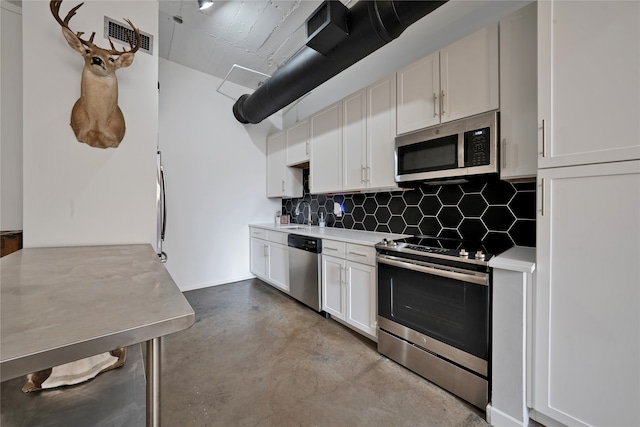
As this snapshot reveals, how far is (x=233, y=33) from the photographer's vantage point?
2.67m

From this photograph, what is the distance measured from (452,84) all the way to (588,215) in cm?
120

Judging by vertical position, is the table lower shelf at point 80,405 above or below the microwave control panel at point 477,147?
below

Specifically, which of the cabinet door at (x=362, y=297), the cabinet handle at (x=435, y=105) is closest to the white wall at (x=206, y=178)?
the cabinet door at (x=362, y=297)

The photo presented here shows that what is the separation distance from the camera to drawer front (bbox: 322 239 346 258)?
7.73ft

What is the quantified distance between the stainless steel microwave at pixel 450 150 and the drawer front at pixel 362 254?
2.20ft

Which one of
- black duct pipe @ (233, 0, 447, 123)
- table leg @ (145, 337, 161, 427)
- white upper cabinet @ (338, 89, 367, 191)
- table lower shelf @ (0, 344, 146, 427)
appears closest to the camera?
table leg @ (145, 337, 161, 427)

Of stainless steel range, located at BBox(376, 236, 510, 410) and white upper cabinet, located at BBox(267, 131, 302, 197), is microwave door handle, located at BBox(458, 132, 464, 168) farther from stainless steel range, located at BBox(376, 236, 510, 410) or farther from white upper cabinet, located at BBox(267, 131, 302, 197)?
white upper cabinet, located at BBox(267, 131, 302, 197)

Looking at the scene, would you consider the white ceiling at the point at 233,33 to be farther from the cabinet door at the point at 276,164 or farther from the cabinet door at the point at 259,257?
the cabinet door at the point at 259,257

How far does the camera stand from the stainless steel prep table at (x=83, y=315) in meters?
0.46

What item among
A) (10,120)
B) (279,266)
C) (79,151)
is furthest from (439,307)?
(10,120)

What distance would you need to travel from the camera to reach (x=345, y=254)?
2.33m

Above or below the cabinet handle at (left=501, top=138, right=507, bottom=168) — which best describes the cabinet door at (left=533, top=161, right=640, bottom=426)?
below

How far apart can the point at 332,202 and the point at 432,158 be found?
165 centimetres

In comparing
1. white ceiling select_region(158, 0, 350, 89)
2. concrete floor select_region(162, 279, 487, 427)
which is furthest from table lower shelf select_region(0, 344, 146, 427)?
A: white ceiling select_region(158, 0, 350, 89)
